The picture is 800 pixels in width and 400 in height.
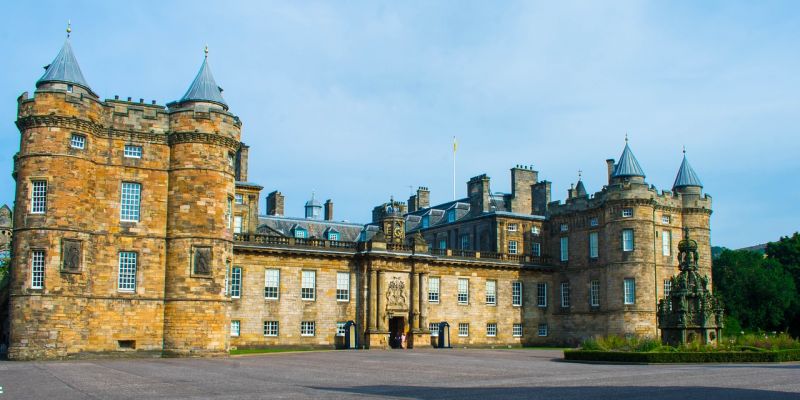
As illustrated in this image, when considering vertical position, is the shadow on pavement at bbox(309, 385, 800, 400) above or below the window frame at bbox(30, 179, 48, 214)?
below

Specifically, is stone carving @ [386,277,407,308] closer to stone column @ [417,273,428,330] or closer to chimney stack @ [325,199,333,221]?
stone column @ [417,273,428,330]

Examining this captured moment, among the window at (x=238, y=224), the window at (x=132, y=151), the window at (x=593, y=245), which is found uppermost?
the window at (x=132, y=151)

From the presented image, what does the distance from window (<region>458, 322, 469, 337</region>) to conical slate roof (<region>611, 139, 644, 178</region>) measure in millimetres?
14981

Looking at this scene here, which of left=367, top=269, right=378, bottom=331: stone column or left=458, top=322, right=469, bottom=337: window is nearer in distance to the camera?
left=367, top=269, right=378, bottom=331: stone column

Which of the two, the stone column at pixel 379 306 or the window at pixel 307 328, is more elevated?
the stone column at pixel 379 306

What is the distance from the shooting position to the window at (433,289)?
55250 mm

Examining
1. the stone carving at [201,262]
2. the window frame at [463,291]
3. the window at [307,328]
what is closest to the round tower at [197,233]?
the stone carving at [201,262]

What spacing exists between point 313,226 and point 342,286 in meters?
10.7

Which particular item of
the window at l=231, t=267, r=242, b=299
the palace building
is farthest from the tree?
the window at l=231, t=267, r=242, b=299

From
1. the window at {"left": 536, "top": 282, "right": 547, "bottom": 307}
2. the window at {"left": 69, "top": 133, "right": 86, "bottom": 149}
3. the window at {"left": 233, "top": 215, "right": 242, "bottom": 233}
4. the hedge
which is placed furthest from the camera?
the window at {"left": 536, "top": 282, "right": 547, "bottom": 307}

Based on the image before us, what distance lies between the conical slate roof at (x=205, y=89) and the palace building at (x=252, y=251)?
0.08 m

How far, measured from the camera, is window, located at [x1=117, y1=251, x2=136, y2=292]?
128ft

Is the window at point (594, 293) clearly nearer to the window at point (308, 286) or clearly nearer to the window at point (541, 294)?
the window at point (541, 294)

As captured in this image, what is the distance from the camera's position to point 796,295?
66.8 meters
